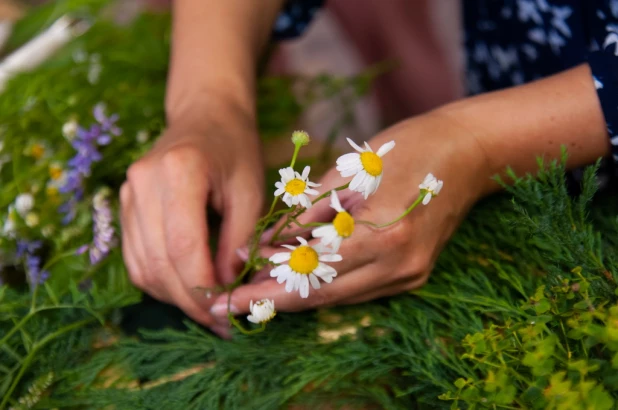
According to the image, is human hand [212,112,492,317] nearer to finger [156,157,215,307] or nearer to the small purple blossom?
finger [156,157,215,307]

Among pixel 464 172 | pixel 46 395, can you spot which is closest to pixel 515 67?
pixel 464 172

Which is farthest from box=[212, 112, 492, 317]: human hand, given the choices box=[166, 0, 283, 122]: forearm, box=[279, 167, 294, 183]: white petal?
box=[166, 0, 283, 122]: forearm

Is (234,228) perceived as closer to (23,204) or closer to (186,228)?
Result: (186,228)

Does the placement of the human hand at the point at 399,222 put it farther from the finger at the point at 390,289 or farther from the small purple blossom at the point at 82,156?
the small purple blossom at the point at 82,156

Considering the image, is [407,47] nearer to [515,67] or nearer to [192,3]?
[515,67]

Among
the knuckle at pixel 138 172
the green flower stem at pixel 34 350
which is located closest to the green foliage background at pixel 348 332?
the green flower stem at pixel 34 350

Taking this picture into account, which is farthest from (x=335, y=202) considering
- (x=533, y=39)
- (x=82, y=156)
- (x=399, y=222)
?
(x=533, y=39)
